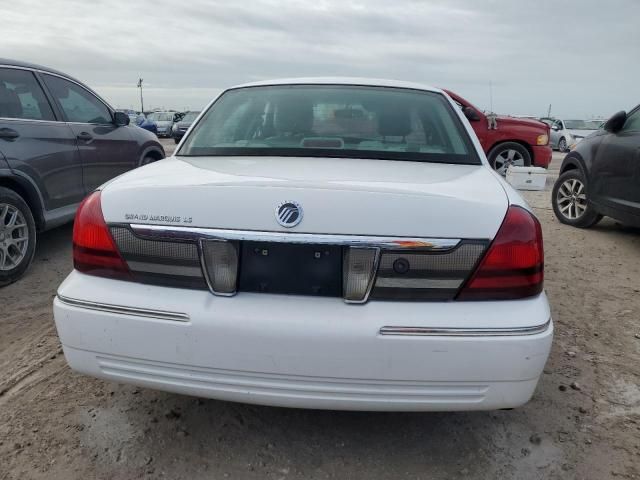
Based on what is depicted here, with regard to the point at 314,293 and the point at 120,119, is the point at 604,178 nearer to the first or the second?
the point at 314,293

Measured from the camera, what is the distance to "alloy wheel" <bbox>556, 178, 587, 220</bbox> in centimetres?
669

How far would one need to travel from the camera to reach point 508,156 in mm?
10727

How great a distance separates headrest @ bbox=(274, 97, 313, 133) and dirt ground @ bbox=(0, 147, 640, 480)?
1.45 m

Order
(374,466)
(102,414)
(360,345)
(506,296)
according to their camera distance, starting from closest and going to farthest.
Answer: (360,345), (506,296), (374,466), (102,414)

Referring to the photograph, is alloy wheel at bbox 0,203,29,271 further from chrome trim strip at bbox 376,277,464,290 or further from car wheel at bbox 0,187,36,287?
chrome trim strip at bbox 376,277,464,290

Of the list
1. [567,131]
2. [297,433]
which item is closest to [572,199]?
[297,433]

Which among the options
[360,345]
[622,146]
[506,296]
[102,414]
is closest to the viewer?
[360,345]

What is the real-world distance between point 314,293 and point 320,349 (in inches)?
7.9

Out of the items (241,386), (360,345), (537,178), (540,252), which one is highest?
(540,252)

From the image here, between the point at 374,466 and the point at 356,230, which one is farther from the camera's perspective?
the point at 374,466

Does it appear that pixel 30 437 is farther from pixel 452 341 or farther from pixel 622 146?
pixel 622 146

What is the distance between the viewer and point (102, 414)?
2.60 meters

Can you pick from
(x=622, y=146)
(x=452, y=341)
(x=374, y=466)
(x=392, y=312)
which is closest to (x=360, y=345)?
(x=392, y=312)

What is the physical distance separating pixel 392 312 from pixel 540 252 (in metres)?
0.62
